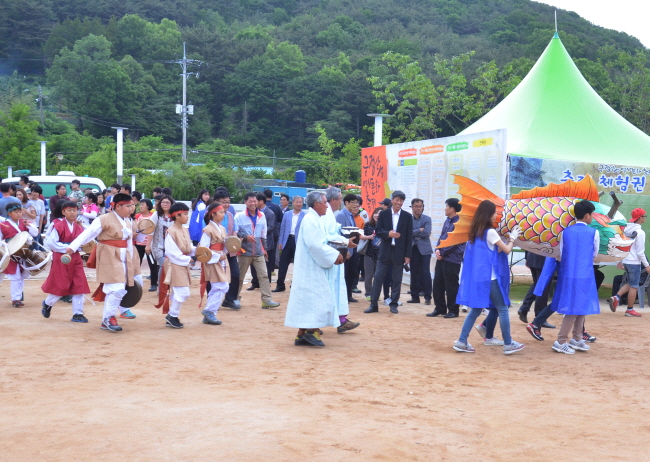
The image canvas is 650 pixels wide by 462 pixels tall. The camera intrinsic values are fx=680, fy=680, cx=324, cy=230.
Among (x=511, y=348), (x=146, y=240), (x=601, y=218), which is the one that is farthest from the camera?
(x=146, y=240)

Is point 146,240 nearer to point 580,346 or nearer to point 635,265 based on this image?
point 580,346

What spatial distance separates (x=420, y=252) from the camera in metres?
10.9

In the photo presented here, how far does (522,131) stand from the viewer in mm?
12359

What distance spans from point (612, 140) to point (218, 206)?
306 inches

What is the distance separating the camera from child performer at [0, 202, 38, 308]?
9508 mm

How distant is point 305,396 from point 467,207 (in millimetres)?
3521

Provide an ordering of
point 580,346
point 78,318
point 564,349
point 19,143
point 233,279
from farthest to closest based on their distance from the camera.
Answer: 1. point 19,143
2. point 233,279
3. point 78,318
4. point 580,346
5. point 564,349

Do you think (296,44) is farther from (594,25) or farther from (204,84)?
→ (594,25)

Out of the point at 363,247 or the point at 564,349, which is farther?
the point at 363,247

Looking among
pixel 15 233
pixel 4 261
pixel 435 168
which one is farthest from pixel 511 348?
pixel 15 233

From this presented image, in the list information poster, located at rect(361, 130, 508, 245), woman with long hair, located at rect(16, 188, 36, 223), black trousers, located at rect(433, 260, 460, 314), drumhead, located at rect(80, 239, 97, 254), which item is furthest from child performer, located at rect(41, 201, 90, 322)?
information poster, located at rect(361, 130, 508, 245)

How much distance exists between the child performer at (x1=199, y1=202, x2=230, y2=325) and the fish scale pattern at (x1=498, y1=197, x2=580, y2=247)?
3.67 m

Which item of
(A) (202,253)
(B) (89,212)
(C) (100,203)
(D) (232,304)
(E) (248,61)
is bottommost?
(D) (232,304)

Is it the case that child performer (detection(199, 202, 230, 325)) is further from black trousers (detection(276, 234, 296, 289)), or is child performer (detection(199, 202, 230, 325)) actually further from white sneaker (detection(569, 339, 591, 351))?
white sneaker (detection(569, 339, 591, 351))
